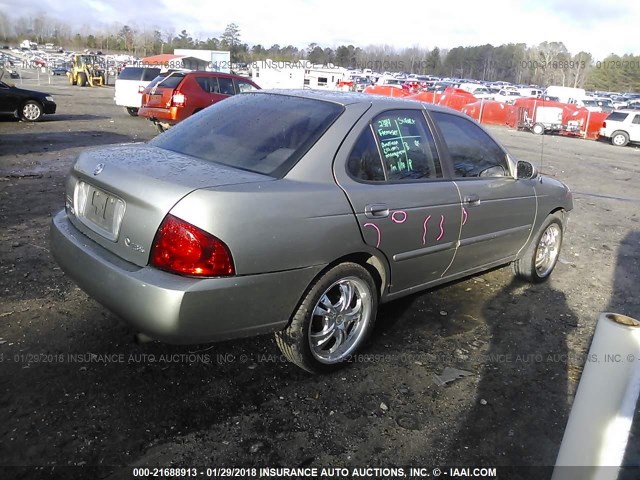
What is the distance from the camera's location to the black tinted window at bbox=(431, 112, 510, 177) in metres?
3.84

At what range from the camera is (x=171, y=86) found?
1289 cm

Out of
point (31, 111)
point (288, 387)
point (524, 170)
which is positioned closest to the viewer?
point (288, 387)

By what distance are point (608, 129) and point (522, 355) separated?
967 inches

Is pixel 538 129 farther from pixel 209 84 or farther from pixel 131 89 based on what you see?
pixel 131 89

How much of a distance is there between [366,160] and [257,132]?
0.70 meters

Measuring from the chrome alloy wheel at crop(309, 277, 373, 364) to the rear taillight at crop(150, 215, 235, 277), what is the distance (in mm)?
729

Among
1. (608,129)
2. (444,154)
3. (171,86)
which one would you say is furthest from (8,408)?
(608,129)

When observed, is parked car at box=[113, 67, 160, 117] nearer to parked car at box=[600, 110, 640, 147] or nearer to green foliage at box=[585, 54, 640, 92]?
parked car at box=[600, 110, 640, 147]

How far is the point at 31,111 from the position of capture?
47.3 feet

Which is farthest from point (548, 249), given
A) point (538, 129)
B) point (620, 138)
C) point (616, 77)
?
point (616, 77)

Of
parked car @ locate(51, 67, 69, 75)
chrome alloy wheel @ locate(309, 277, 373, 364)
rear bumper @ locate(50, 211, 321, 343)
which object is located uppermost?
parked car @ locate(51, 67, 69, 75)

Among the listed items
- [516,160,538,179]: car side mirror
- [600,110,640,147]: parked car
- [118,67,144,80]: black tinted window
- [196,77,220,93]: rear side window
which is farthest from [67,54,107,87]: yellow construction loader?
[516,160,538,179]: car side mirror

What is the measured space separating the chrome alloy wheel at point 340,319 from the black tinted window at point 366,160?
63 centimetres

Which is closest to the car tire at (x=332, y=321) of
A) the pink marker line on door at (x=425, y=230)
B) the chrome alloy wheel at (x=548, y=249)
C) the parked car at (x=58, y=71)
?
the pink marker line on door at (x=425, y=230)
